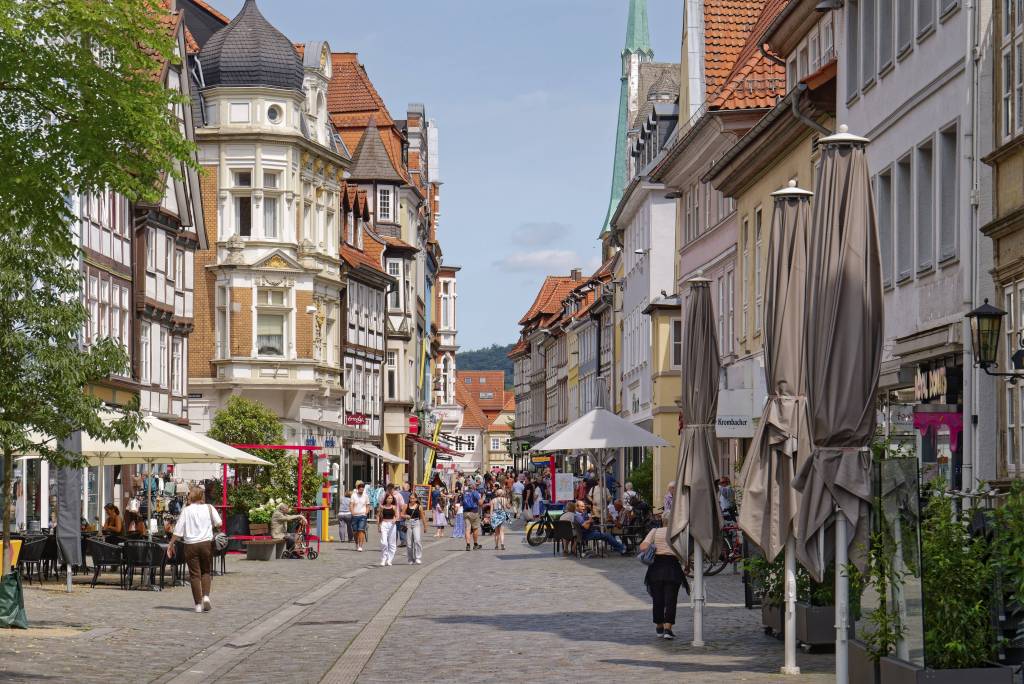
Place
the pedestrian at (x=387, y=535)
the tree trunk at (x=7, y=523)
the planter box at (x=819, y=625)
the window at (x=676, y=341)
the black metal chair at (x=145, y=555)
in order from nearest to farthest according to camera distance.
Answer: the planter box at (x=819, y=625), the tree trunk at (x=7, y=523), the black metal chair at (x=145, y=555), the pedestrian at (x=387, y=535), the window at (x=676, y=341)

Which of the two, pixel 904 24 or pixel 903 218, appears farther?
pixel 903 218

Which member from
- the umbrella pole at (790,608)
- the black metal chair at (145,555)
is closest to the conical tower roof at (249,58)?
the black metal chair at (145,555)

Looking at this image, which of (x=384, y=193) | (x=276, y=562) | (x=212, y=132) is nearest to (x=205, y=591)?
(x=276, y=562)

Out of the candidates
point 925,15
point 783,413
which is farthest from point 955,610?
point 925,15

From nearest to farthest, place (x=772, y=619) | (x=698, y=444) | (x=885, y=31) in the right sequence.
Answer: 1. (x=772, y=619)
2. (x=698, y=444)
3. (x=885, y=31)

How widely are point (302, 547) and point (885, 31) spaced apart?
1860 cm

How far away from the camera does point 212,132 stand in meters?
59.3

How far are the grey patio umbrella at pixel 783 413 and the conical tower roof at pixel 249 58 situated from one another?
4667 centimetres

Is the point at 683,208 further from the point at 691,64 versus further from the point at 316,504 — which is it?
the point at 316,504

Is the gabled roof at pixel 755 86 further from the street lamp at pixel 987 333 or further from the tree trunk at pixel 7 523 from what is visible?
the street lamp at pixel 987 333

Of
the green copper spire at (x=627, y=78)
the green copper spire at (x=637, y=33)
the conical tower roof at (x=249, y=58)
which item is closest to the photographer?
the conical tower roof at (x=249, y=58)

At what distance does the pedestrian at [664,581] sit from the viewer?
17.8 m

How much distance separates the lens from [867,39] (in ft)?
91.7

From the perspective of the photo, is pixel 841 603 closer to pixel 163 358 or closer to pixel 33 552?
pixel 33 552
